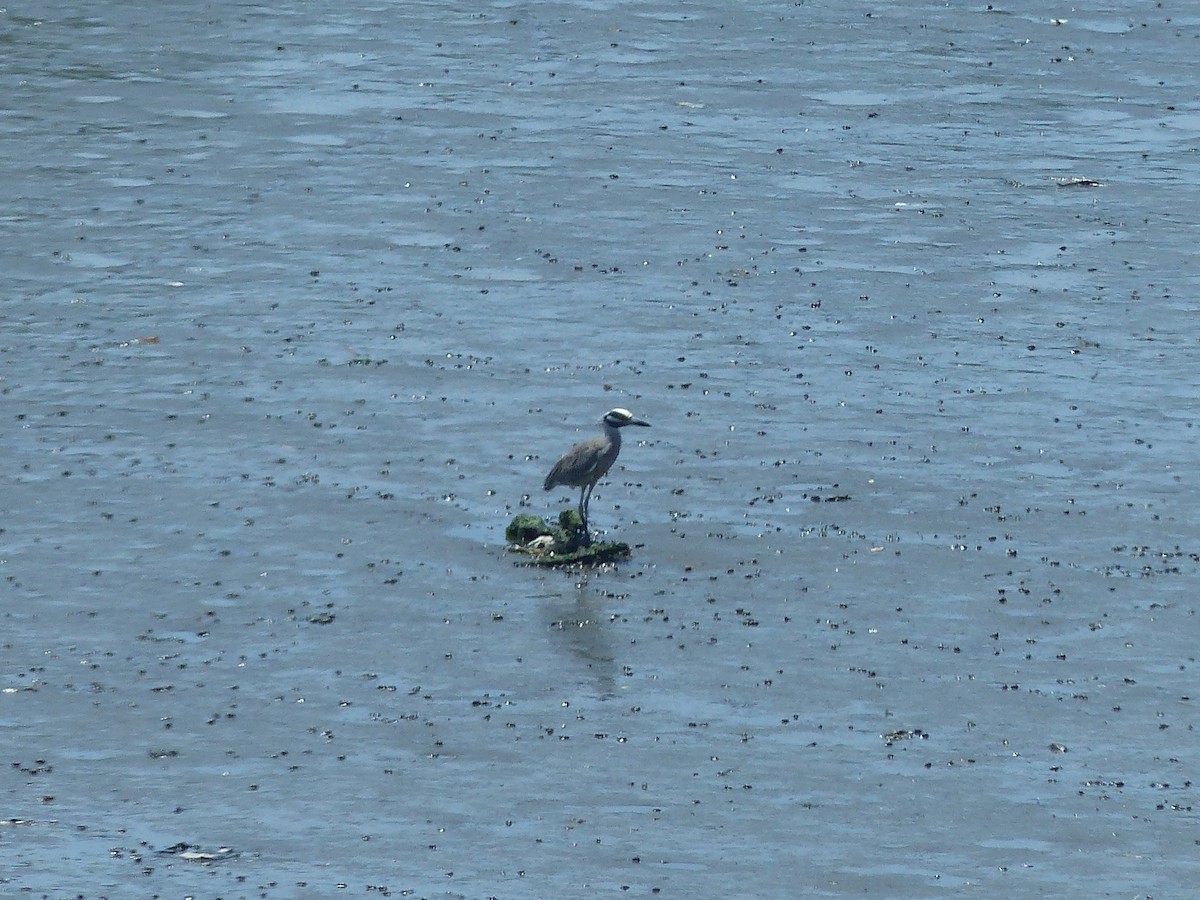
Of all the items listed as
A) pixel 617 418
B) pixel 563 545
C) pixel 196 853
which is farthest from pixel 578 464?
pixel 196 853

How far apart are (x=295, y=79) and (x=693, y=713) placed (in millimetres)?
22868

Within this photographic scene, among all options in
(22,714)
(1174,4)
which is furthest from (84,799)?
(1174,4)

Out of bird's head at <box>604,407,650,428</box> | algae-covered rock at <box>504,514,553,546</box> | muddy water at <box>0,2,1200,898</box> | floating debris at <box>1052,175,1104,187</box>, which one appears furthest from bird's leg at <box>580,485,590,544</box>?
floating debris at <box>1052,175,1104,187</box>

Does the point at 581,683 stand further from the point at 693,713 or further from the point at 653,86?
the point at 653,86

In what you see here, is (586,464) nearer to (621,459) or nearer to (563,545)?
(563,545)

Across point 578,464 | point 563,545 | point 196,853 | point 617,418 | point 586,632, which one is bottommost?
point 196,853

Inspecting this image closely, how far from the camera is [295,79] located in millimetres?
40969

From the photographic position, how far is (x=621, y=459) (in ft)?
88.4

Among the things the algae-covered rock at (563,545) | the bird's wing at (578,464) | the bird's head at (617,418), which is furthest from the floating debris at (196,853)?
the bird's head at (617,418)

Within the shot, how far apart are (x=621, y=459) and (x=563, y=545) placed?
314 centimetres

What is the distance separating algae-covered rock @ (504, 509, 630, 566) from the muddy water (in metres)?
0.31

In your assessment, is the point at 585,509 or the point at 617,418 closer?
the point at 585,509

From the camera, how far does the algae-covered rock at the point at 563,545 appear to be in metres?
23.9

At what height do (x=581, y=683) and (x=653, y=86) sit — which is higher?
(x=653, y=86)
